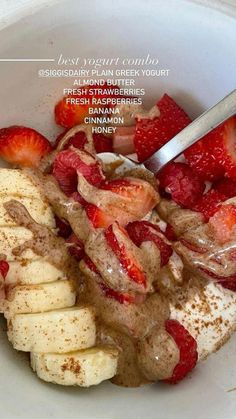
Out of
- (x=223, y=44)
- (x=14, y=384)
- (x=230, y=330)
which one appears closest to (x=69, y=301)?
(x=14, y=384)

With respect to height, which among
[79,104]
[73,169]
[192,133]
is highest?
[192,133]

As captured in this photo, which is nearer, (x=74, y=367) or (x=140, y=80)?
(x=74, y=367)

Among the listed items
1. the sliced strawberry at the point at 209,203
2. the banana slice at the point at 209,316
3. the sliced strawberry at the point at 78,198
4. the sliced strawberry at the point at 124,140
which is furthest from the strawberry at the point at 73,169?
the banana slice at the point at 209,316

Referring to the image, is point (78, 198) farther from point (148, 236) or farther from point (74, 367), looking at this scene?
point (74, 367)

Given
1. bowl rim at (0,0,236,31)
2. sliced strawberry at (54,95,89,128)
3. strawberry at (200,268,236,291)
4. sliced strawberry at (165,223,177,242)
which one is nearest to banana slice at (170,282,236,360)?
strawberry at (200,268,236,291)

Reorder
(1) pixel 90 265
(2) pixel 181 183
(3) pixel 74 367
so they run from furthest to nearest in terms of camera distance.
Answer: (2) pixel 181 183, (1) pixel 90 265, (3) pixel 74 367

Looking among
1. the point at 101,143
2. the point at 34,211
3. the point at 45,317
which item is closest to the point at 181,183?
the point at 101,143
